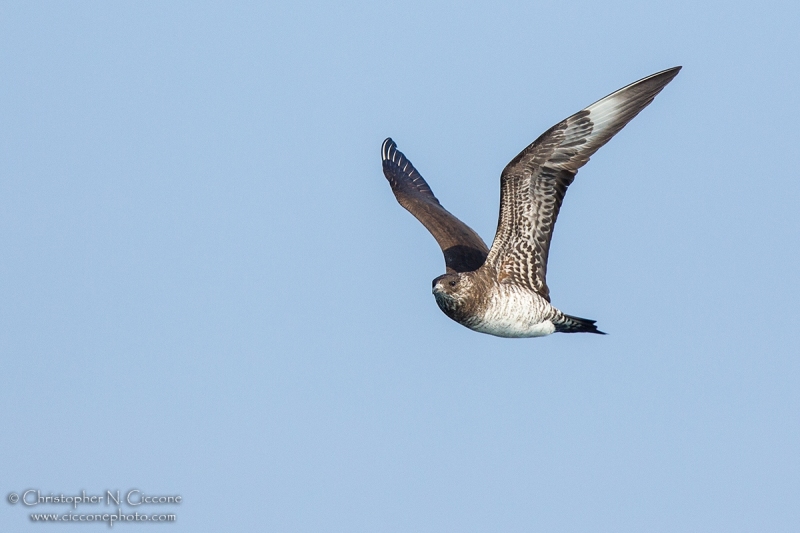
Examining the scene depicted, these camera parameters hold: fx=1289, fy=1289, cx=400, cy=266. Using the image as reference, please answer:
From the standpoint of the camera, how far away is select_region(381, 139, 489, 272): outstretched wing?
16359 millimetres

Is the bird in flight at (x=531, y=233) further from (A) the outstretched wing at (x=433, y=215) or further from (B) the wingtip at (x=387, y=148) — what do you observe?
(B) the wingtip at (x=387, y=148)

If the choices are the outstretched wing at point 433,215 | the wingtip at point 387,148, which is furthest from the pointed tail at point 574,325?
the wingtip at point 387,148

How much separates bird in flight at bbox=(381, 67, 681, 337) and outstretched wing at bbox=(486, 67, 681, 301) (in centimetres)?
1

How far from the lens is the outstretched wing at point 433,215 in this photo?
16.4 meters

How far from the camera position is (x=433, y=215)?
17.7m

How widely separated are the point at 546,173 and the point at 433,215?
339cm

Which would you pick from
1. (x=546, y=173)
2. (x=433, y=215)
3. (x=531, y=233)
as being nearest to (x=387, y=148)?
(x=433, y=215)

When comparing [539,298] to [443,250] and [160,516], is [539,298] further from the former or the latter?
[160,516]

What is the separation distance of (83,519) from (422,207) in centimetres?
616

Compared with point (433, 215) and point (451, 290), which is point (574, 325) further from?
point (433, 215)

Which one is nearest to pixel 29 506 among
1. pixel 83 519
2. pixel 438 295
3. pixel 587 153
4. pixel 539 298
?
pixel 83 519

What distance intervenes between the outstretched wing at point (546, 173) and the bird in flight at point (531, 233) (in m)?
0.01

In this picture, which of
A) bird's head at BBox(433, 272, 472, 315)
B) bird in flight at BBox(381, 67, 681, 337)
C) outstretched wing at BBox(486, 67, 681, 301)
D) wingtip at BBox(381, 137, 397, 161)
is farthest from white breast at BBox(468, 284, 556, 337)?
wingtip at BBox(381, 137, 397, 161)

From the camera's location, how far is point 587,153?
14516mm
